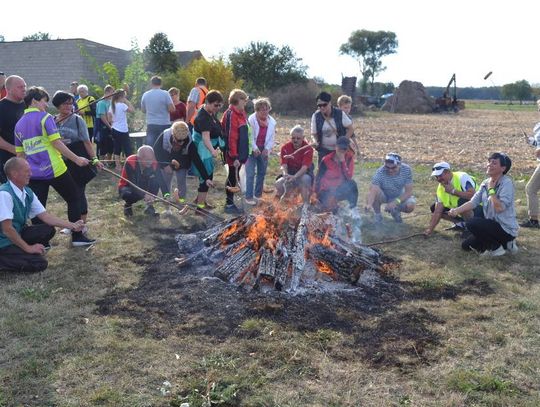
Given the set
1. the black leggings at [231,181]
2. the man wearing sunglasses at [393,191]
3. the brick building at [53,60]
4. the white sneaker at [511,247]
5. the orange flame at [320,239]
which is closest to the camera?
the orange flame at [320,239]

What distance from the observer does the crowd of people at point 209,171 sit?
616 cm

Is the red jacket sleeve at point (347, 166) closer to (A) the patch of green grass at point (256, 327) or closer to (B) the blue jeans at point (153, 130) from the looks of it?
(B) the blue jeans at point (153, 130)

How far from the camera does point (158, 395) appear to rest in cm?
352

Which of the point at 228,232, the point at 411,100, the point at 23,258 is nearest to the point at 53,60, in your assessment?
the point at 411,100

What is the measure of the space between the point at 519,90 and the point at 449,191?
76.8 meters

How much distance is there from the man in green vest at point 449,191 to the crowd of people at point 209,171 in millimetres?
15

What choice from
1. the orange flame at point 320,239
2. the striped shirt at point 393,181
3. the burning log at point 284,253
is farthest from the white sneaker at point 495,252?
the orange flame at point 320,239

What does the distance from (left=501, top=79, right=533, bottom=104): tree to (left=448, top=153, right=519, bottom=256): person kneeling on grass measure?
75.5 meters

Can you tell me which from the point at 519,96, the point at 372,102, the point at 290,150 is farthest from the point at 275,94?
the point at 519,96

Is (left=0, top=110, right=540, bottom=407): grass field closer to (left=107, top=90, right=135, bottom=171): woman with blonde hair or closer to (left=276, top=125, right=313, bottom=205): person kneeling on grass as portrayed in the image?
(left=276, top=125, right=313, bottom=205): person kneeling on grass

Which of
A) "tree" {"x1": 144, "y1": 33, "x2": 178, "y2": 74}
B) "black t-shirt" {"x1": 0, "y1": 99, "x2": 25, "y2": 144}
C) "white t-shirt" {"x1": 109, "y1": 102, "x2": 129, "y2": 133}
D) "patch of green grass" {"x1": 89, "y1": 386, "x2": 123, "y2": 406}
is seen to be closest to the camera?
"patch of green grass" {"x1": 89, "y1": 386, "x2": 123, "y2": 406}

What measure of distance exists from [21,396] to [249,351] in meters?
1.65

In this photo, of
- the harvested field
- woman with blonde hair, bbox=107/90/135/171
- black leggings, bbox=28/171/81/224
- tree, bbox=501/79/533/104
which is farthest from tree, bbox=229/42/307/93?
tree, bbox=501/79/533/104

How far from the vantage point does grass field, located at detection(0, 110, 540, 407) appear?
3.59 m
